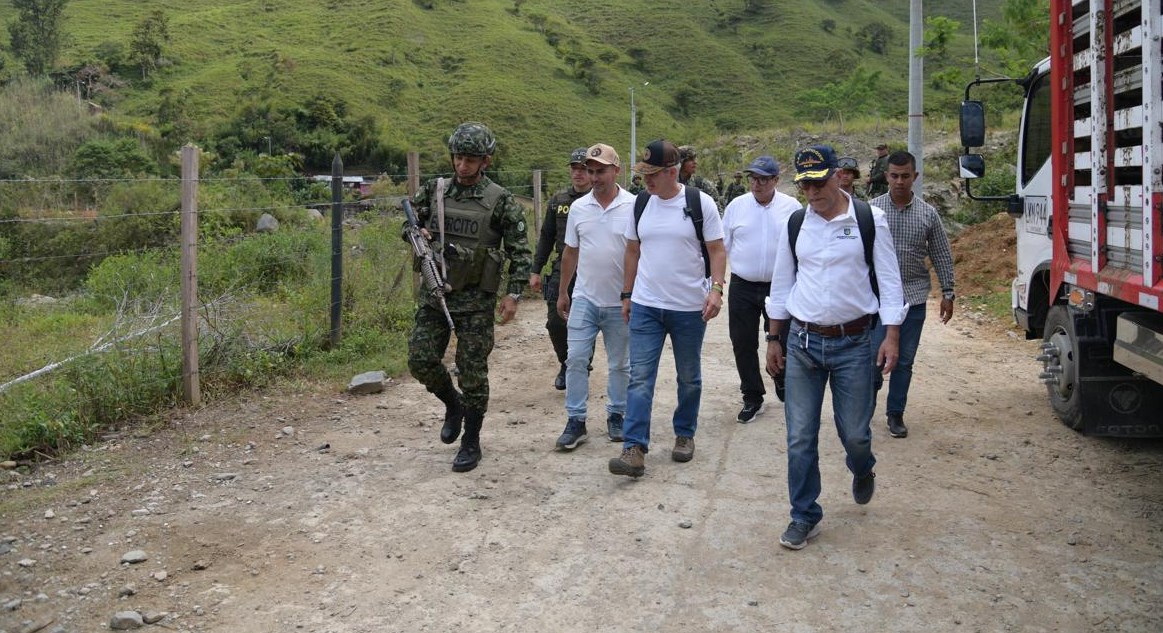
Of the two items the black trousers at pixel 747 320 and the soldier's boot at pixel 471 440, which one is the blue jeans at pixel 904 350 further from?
the soldier's boot at pixel 471 440

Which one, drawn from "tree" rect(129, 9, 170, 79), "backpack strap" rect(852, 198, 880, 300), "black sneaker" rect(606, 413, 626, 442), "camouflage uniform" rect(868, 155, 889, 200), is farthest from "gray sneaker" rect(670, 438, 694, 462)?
"tree" rect(129, 9, 170, 79)

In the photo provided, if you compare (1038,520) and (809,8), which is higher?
(809,8)

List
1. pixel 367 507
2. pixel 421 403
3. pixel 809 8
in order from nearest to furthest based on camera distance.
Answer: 1. pixel 367 507
2. pixel 421 403
3. pixel 809 8

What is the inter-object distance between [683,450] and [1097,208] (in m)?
2.53

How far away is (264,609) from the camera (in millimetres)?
3707

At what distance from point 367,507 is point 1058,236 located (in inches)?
164

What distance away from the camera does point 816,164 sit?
401 cm

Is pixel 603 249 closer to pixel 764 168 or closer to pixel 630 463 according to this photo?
pixel 764 168

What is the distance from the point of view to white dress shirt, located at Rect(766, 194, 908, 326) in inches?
161

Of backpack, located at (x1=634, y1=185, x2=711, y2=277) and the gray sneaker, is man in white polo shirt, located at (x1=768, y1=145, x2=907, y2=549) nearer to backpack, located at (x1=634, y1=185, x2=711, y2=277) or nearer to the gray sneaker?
backpack, located at (x1=634, y1=185, x2=711, y2=277)

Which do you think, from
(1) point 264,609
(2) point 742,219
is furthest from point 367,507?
(2) point 742,219

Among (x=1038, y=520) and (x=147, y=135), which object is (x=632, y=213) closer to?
(x=1038, y=520)

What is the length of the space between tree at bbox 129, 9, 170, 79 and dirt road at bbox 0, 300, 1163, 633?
67.7 metres

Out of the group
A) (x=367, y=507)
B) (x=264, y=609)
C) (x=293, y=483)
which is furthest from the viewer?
(x=293, y=483)
